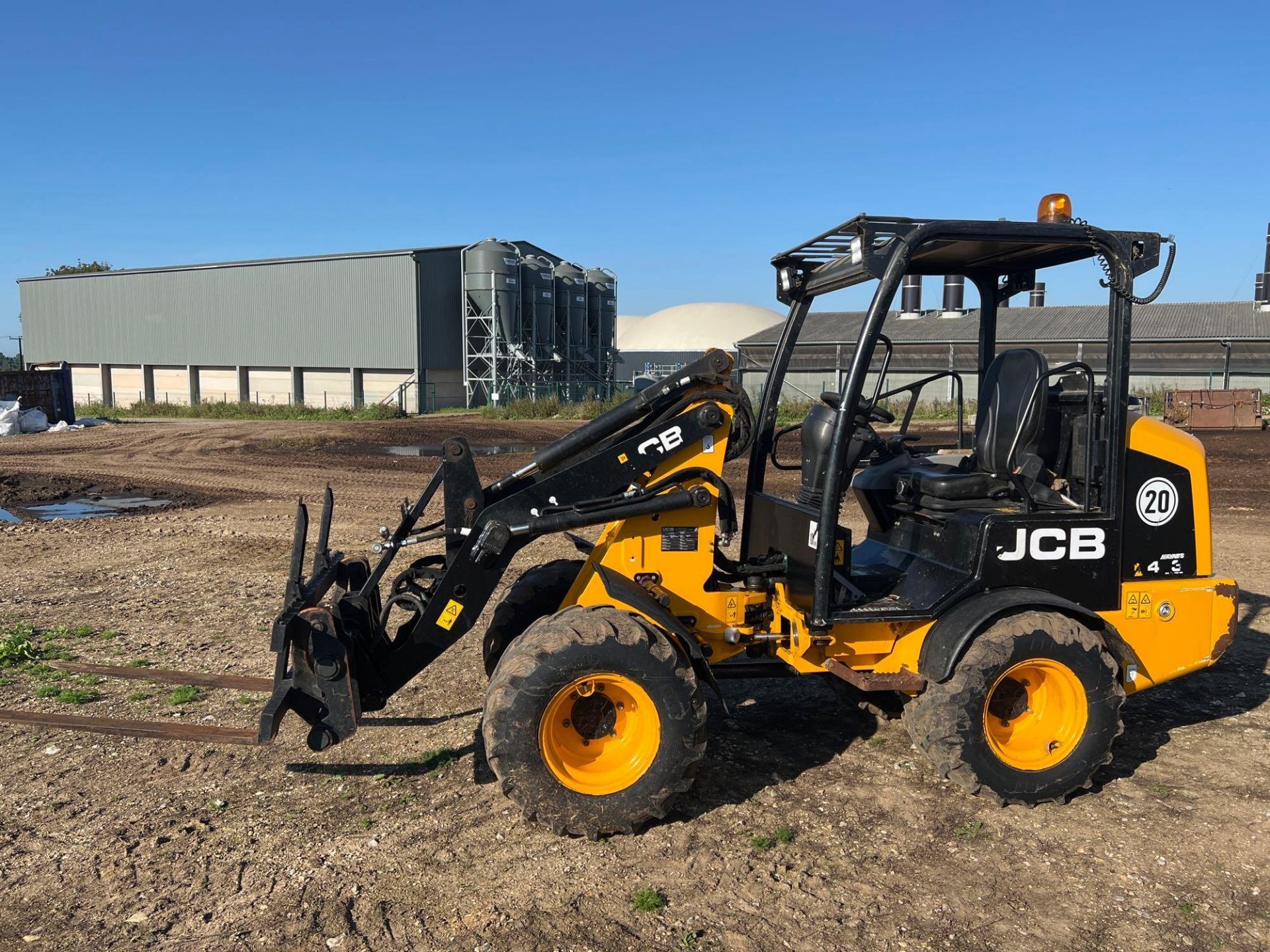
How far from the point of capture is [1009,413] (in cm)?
532

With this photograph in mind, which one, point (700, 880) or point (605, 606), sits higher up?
point (605, 606)

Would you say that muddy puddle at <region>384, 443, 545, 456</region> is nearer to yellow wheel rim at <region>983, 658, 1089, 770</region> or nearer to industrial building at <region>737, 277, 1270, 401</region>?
industrial building at <region>737, 277, 1270, 401</region>

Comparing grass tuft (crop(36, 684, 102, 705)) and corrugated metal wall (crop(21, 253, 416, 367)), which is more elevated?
corrugated metal wall (crop(21, 253, 416, 367))

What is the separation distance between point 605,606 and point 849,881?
5.14ft

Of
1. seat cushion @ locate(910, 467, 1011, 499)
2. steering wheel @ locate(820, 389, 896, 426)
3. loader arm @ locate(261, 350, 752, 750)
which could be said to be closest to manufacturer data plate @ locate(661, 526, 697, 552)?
loader arm @ locate(261, 350, 752, 750)

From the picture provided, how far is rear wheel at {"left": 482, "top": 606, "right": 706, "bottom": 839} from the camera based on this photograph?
4.33 metres

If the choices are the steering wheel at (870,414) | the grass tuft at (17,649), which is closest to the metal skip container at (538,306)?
the grass tuft at (17,649)

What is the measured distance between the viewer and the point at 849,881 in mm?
Answer: 4113

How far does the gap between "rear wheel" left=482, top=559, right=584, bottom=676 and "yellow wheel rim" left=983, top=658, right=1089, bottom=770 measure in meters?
2.36

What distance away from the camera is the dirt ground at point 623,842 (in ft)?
12.4

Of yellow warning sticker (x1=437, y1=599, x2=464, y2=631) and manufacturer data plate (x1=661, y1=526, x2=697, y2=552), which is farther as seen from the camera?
manufacturer data plate (x1=661, y1=526, x2=697, y2=552)

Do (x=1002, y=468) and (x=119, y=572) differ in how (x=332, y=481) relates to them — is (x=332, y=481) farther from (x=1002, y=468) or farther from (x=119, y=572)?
(x=1002, y=468)

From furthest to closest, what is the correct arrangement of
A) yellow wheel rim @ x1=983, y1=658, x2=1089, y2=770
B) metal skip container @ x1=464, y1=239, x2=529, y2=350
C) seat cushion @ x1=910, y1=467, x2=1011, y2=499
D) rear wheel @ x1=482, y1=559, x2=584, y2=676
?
1. metal skip container @ x1=464, y1=239, x2=529, y2=350
2. rear wheel @ x1=482, y1=559, x2=584, y2=676
3. seat cushion @ x1=910, y1=467, x2=1011, y2=499
4. yellow wheel rim @ x1=983, y1=658, x2=1089, y2=770

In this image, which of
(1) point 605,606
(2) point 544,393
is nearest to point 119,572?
(1) point 605,606
